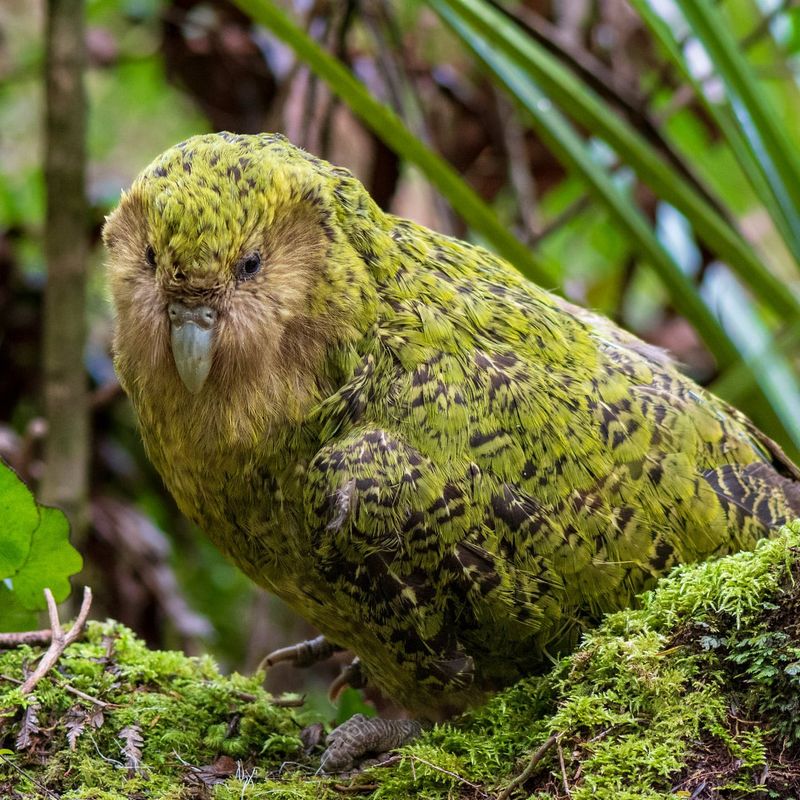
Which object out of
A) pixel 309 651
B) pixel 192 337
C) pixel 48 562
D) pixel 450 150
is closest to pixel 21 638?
pixel 48 562

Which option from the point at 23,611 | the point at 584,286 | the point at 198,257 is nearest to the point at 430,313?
the point at 198,257

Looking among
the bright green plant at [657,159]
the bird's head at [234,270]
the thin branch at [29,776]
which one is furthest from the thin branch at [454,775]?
the bright green plant at [657,159]

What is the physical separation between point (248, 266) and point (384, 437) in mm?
563

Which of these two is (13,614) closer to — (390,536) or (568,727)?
(390,536)

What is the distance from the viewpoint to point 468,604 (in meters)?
2.76

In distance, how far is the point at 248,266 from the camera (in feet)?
8.93

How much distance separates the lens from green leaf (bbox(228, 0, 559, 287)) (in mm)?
3480

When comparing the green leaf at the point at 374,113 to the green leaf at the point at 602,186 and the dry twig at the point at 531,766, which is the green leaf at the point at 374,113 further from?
the dry twig at the point at 531,766

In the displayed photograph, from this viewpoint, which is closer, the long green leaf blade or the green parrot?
the green parrot

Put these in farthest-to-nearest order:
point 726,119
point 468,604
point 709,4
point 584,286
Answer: point 584,286 < point 726,119 < point 709,4 < point 468,604

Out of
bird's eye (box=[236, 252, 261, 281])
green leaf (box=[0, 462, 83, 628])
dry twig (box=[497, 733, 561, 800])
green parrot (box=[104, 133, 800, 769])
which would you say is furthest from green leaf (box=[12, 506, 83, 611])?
dry twig (box=[497, 733, 561, 800])

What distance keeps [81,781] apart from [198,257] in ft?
4.31

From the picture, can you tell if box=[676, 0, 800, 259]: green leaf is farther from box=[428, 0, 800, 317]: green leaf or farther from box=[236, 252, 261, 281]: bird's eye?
box=[236, 252, 261, 281]: bird's eye

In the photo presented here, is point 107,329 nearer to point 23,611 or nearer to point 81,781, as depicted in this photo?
point 23,611
